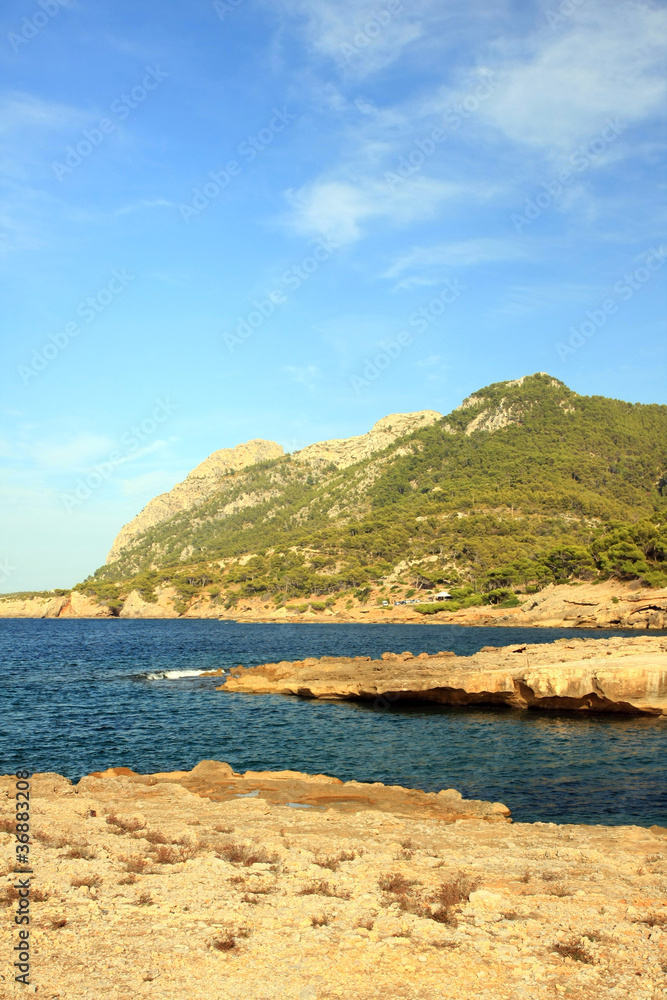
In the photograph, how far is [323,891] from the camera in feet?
36.9

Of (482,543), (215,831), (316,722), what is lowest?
(316,722)

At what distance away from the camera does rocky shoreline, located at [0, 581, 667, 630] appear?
8662 cm

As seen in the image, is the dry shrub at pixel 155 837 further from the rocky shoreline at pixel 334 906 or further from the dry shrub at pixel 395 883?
the dry shrub at pixel 395 883

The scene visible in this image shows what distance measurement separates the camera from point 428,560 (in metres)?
153

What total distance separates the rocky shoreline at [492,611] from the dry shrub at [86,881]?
274 feet

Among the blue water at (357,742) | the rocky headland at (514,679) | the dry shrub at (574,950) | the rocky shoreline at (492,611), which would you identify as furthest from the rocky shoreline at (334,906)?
the rocky shoreline at (492,611)

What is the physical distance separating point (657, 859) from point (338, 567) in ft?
503

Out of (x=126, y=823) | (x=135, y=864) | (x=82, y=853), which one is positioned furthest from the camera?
(x=126, y=823)

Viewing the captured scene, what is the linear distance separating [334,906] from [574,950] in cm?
367

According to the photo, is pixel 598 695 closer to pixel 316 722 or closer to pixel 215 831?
pixel 316 722

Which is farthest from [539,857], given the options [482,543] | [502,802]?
[482,543]

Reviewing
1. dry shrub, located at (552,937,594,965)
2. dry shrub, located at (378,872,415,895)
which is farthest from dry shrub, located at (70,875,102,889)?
dry shrub, located at (552,937,594,965)

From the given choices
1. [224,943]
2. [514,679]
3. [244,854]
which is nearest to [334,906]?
[224,943]

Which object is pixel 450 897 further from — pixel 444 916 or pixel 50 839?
pixel 50 839
